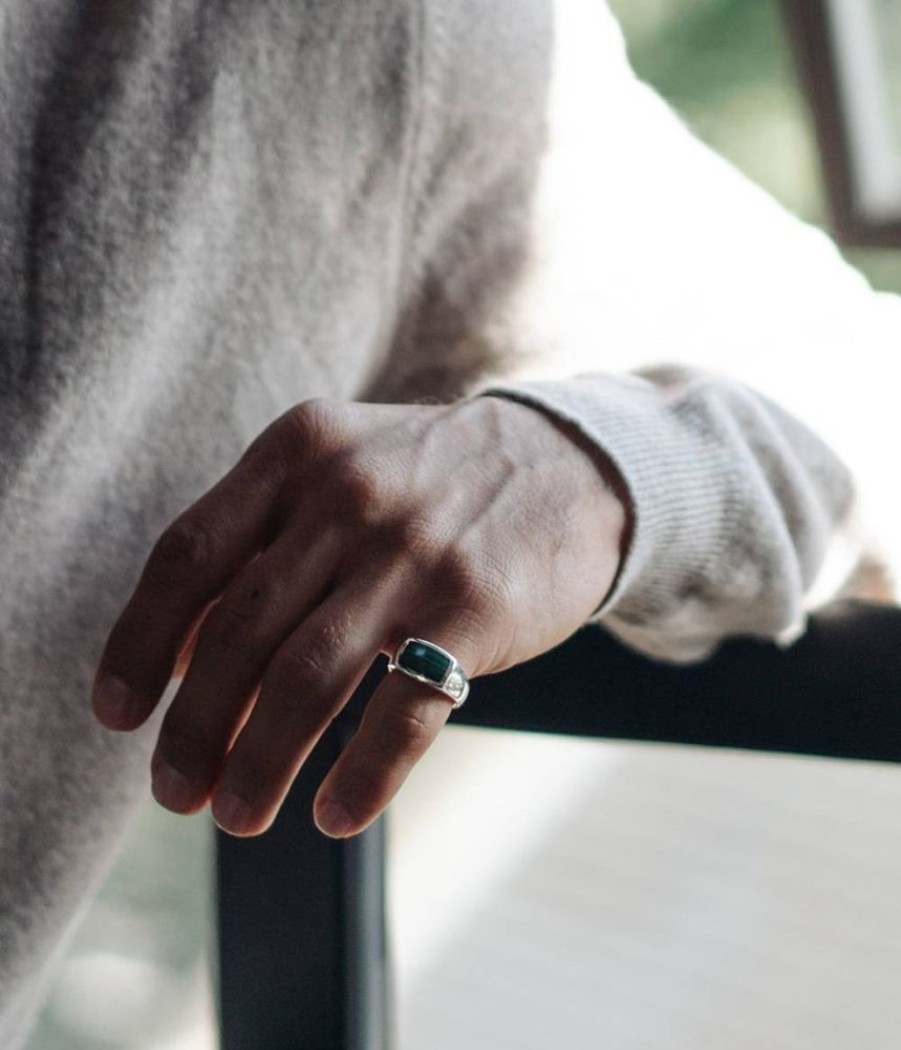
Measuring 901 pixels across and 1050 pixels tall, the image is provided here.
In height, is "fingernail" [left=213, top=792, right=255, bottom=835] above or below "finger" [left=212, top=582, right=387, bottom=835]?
below

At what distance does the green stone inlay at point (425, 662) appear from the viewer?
36 centimetres

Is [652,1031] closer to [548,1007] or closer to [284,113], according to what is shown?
[548,1007]

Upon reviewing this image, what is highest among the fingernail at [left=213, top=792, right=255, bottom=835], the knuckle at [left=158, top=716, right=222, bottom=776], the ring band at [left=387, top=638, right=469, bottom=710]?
the ring band at [left=387, top=638, right=469, bottom=710]

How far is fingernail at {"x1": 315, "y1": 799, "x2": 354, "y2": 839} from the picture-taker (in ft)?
1.18

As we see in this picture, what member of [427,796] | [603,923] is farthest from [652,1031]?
[427,796]

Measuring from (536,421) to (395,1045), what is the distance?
32 centimetres

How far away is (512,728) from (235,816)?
0.14 m

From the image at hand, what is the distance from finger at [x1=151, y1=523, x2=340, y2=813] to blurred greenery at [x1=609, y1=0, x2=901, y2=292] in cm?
144

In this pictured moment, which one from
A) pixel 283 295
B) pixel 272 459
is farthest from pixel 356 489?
pixel 283 295

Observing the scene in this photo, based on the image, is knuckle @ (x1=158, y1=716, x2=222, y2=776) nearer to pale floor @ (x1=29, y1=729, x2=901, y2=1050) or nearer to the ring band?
the ring band

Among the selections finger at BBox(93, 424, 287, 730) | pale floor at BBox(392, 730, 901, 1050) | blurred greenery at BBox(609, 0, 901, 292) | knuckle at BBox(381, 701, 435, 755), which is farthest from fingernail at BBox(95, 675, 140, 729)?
blurred greenery at BBox(609, 0, 901, 292)

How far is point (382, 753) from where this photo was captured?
357mm

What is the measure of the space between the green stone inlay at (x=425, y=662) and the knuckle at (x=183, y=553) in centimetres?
8

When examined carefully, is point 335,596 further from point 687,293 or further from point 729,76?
point 729,76
